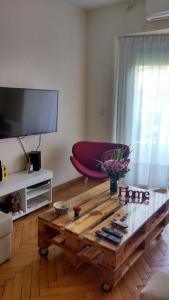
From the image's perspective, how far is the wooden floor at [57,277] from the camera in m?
1.88

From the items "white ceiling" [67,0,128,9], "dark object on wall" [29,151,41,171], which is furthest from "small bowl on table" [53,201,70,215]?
"white ceiling" [67,0,128,9]

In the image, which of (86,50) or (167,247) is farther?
(86,50)

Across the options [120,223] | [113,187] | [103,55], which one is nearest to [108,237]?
[120,223]

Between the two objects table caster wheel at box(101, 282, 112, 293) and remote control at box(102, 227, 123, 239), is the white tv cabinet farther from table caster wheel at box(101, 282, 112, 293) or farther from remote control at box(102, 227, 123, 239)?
table caster wheel at box(101, 282, 112, 293)

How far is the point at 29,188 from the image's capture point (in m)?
3.19

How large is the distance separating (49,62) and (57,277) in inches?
106

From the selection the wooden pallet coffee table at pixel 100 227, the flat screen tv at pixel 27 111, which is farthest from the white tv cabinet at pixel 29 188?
Result: the wooden pallet coffee table at pixel 100 227

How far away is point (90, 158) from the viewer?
3.69 metres

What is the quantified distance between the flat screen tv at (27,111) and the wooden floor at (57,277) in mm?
1284

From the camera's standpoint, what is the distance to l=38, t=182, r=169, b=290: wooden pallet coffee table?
185 centimetres

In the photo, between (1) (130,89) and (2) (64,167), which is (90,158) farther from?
(1) (130,89)

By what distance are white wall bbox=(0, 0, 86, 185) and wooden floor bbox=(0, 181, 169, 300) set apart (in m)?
1.25

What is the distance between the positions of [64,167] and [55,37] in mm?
1924

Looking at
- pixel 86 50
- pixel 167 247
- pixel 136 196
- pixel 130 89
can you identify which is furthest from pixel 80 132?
pixel 167 247
